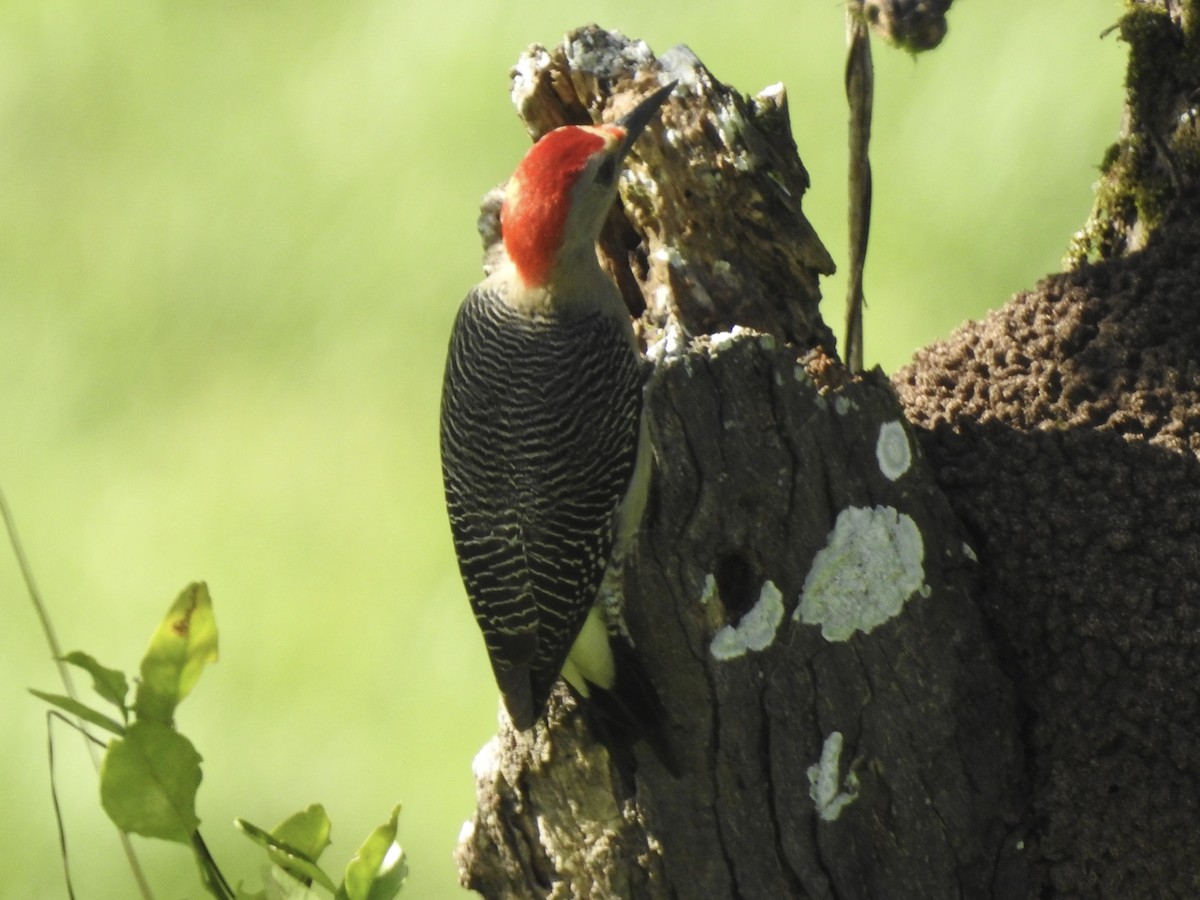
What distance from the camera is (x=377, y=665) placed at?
5277mm

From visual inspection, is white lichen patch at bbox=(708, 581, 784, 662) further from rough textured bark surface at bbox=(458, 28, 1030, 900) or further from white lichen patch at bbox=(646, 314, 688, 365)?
white lichen patch at bbox=(646, 314, 688, 365)

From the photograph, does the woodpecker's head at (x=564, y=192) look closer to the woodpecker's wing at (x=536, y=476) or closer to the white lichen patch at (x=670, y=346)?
the woodpecker's wing at (x=536, y=476)

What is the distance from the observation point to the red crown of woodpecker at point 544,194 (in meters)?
2.72

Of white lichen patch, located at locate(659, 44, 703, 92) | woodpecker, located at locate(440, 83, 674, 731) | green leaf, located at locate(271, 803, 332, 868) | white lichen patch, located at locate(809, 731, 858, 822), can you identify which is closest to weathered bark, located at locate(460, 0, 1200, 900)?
white lichen patch, located at locate(809, 731, 858, 822)

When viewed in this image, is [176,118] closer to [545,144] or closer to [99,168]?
[99,168]

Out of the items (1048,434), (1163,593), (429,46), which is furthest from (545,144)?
Answer: (429,46)

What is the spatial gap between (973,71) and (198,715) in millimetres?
3661

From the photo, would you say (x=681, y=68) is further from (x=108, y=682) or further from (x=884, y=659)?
(x=108, y=682)

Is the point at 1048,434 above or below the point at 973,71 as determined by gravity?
below

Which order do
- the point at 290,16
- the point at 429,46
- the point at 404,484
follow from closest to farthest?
the point at 404,484 → the point at 429,46 → the point at 290,16

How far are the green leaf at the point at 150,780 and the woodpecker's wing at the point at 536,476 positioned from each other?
2.98 ft

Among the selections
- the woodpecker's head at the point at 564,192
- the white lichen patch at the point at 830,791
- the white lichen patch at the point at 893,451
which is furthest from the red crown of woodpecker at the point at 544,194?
the white lichen patch at the point at 830,791

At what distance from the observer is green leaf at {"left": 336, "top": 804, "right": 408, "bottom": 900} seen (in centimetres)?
197

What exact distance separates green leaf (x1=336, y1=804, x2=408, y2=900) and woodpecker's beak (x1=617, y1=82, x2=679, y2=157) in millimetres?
1377
